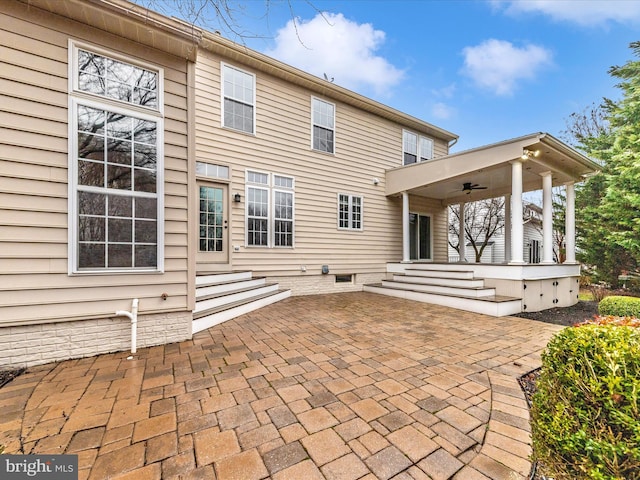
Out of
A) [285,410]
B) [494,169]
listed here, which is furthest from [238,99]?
[285,410]

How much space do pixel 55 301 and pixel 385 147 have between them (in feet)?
28.9

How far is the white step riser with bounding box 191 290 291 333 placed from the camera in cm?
396

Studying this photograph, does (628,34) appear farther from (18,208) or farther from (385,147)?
(18,208)

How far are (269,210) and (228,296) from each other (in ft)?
8.69

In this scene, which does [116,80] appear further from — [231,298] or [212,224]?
[231,298]

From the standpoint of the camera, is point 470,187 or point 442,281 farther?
point 470,187

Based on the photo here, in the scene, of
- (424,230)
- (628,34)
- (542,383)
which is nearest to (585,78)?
(628,34)

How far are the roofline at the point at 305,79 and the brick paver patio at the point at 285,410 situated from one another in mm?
6108

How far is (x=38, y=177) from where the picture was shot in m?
2.89

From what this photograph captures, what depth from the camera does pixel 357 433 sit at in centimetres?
178

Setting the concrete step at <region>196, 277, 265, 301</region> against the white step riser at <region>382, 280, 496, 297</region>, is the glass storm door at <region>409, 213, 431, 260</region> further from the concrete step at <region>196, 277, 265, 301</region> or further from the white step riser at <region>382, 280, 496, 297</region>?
the concrete step at <region>196, 277, 265, 301</region>

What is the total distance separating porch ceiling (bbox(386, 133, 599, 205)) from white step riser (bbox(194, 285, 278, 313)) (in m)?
5.20

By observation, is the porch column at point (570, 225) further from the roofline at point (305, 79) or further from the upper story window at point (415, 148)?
the roofline at point (305, 79)

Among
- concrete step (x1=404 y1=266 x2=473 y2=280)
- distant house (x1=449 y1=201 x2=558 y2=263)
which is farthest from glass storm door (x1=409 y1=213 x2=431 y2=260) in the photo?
distant house (x1=449 y1=201 x2=558 y2=263)
